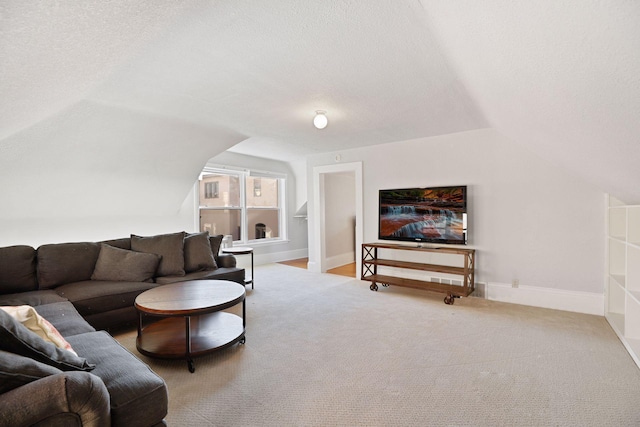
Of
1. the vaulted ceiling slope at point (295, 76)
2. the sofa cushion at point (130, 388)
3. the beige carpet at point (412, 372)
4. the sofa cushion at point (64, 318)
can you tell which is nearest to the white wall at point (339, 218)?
the vaulted ceiling slope at point (295, 76)

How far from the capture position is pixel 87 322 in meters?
2.57

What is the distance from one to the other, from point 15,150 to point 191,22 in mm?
2554

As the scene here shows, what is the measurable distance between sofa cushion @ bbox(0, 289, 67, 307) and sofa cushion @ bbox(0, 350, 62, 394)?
185 centimetres

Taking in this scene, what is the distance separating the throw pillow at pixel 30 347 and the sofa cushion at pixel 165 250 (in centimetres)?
223

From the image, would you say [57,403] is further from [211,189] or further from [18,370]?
[211,189]

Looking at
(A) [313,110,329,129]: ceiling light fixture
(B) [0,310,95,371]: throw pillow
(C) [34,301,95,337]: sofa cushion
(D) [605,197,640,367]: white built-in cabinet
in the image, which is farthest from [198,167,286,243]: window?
(D) [605,197,640,367]: white built-in cabinet

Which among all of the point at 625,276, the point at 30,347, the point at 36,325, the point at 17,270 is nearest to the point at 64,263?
the point at 17,270

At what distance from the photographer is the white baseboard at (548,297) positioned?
3.42 meters

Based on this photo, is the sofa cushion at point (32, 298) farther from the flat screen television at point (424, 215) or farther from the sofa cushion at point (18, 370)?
the flat screen television at point (424, 215)

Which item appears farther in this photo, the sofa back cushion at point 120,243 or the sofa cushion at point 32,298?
the sofa back cushion at point 120,243

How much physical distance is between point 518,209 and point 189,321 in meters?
3.86

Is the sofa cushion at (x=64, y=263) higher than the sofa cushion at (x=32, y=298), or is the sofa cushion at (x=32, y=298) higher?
the sofa cushion at (x=64, y=263)

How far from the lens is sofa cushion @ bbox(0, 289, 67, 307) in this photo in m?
2.56

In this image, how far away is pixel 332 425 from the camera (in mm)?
1686
